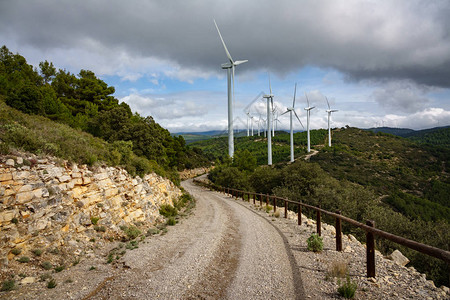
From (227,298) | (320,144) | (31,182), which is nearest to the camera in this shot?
(227,298)

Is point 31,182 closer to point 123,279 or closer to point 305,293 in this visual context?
point 123,279

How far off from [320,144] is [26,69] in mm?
114434

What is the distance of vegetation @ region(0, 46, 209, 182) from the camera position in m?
9.95

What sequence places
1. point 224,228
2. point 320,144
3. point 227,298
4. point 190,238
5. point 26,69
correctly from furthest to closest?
point 320,144
point 26,69
point 224,228
point 190,238
point 227,298

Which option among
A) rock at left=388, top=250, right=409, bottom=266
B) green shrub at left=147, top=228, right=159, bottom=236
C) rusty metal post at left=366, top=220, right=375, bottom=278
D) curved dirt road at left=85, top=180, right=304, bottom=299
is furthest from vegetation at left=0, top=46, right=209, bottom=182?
rock at left=388, top=250, right=409, bottom=266

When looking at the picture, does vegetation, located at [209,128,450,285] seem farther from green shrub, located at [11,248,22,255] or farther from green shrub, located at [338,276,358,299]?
green shrub, located at [11,248,22,255]

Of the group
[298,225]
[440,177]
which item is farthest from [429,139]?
[298,225]

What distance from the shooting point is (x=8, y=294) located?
4.98 meters

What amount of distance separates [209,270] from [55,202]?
219 inches

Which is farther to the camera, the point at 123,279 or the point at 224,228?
the point at 224,228

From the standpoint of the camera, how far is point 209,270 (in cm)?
622

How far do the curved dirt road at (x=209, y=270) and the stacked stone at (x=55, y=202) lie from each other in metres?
2.27

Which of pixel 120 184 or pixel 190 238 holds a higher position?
pixel 120 184

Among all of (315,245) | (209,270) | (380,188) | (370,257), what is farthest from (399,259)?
(380,188)
